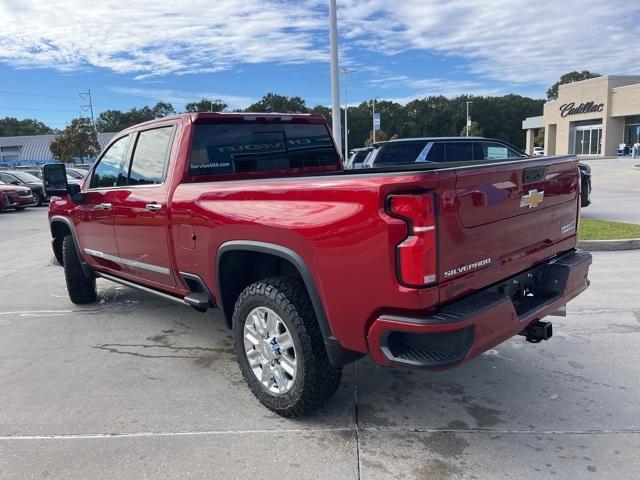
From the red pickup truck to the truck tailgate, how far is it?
0.01 meters

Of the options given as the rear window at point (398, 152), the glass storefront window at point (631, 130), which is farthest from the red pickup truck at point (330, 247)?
the glass storefront window at point (631, 130)

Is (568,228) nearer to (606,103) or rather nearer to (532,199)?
(532,199)

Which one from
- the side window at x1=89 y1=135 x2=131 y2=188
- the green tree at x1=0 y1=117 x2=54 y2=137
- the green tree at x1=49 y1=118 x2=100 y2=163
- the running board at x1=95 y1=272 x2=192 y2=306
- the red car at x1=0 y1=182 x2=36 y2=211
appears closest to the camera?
the running board at x1=95 y1=272 x2=192 y2=306

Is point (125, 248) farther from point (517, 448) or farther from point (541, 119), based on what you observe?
point (541, 119)

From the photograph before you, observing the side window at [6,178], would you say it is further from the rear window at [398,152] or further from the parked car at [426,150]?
the rear window at [398,152]

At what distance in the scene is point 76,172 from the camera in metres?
24.2

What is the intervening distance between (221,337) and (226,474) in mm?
2242

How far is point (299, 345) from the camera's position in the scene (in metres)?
3.10

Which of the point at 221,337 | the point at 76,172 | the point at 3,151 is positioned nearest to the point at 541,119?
the point at 76,172

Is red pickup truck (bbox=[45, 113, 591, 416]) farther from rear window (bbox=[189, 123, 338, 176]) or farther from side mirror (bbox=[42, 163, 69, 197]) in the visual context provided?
side mirror (bbox=[42, 163, 69, 197])

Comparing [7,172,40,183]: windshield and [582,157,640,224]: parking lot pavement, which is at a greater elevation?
[7,172,40,183]: windshield

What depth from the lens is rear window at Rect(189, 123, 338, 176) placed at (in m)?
4.23

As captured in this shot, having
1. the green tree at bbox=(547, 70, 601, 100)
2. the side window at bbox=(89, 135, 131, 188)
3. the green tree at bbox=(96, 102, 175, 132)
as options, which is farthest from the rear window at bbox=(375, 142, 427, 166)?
the green tree at bbox=(547, 70, 601, 100)

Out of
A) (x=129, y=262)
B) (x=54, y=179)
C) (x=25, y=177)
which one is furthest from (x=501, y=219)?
(x=25, y=177)
